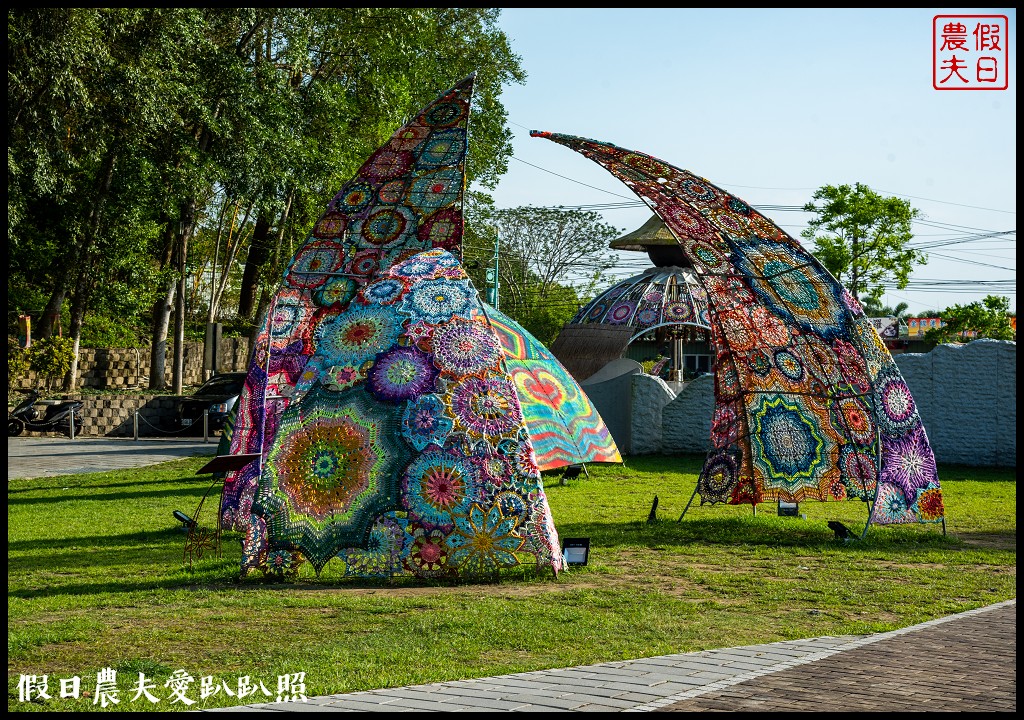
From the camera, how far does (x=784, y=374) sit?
44.0 feet

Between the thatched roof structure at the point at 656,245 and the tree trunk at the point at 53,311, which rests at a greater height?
the thatched roof structure at the point at 656,245

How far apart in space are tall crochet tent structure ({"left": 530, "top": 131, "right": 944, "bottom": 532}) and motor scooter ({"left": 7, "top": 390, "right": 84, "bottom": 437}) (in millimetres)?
18140

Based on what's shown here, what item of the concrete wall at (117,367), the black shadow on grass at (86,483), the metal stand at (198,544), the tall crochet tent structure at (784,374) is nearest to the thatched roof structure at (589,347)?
the black shadow on grass at (86,483)

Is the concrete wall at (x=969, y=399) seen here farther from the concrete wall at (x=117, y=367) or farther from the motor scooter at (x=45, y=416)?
the concrete wall at (x=117, y=367)

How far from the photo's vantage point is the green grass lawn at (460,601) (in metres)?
6.43

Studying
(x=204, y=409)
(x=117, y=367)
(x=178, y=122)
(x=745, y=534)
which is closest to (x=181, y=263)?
(x=204, y=409)

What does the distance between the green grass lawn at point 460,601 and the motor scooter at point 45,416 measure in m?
13.2

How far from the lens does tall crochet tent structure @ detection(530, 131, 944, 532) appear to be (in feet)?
38.9

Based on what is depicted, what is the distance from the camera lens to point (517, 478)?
921 centimetres

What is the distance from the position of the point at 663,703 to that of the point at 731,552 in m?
6.12

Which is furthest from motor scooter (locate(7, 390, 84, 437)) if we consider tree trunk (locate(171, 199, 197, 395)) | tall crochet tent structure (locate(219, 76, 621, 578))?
tall crochet tent structure (locate(219, 76, 621, 578))

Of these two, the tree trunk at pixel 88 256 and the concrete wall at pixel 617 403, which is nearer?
the concrete wall at pixel 617 403

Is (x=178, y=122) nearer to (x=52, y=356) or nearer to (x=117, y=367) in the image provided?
(x=52, y=356)

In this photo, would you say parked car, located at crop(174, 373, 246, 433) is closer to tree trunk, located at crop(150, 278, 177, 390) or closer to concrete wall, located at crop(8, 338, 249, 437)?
concrete wall, located at crop(8, 338, 249, 437)
